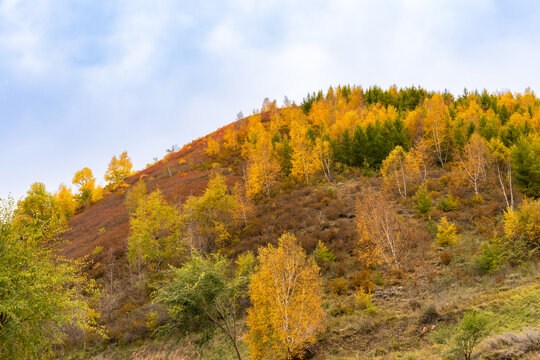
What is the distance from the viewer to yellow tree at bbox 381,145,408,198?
3928cm

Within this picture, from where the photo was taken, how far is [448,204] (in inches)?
1253

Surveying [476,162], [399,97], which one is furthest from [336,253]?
[399,97]

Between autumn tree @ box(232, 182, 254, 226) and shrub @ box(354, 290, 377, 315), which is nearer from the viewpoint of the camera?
shrub @ box(354, 290, 377, 315)

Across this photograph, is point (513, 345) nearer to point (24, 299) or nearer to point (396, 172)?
point (24, 299)

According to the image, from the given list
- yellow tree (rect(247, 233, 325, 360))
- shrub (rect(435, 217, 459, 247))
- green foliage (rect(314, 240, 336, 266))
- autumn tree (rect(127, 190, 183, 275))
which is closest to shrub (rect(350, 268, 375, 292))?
green foliage (rect(314, 240, 336, 266))

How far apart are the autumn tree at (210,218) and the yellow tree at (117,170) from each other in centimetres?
4788

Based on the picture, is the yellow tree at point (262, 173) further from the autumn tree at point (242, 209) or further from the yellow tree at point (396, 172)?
the yellow tree at point (396, 172)

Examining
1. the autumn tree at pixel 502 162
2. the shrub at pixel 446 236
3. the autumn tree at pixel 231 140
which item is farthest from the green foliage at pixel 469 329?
the autumn tree at pixel 231 140

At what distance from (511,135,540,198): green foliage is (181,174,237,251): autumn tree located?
31084 millimetres

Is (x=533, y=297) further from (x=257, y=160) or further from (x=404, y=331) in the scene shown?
(x=257, y=160)

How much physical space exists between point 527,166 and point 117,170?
259ft

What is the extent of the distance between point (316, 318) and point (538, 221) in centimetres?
1648

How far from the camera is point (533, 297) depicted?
1470 cm

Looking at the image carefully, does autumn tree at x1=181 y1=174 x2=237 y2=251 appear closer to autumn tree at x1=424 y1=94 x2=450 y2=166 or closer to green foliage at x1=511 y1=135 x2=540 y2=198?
green foliage at x1=511 y1=135 x2=540 y2=198
